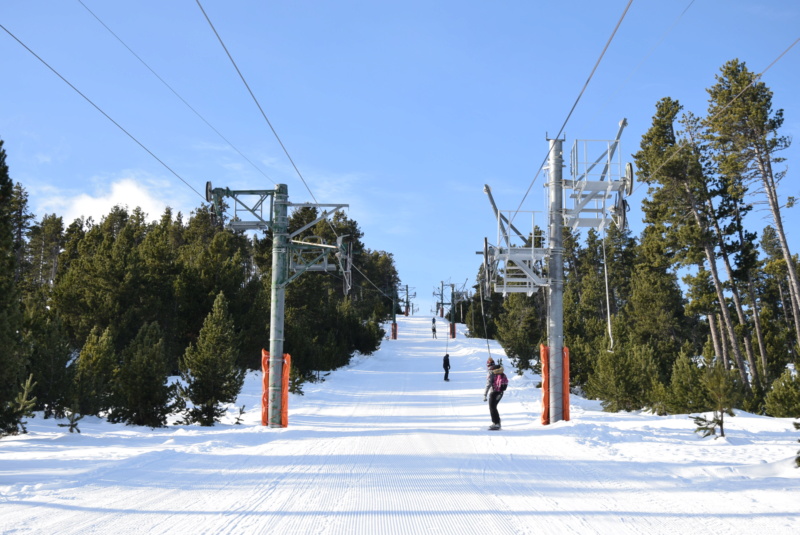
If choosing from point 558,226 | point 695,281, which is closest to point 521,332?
point 695,281

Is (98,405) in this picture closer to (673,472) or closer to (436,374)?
(673,472)

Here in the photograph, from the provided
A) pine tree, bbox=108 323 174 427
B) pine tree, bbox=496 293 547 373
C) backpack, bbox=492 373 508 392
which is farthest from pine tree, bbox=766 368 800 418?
pine tree, bbox=108 323 174 427

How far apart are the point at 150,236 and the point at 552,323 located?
35.4 meters

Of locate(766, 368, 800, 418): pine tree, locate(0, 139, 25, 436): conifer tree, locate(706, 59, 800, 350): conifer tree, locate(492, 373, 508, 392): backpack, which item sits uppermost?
locate(706, 59, 800, 350): conifer tree

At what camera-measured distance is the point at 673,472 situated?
8.24 m

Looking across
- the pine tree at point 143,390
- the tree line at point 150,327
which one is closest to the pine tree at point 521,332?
the tree line at point 150,327

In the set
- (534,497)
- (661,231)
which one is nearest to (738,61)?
(661,231)

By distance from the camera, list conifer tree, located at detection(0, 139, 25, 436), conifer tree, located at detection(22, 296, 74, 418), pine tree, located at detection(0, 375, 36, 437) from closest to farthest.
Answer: conifer tree, located at detection(0, 139, 25, 436)
pine tree, located at detection(0, 375, 36, 437)
conifer tree, located at detection(22, 296, 74, 418)

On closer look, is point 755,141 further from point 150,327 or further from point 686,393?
point 150,327

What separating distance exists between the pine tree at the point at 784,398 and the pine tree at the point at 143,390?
2034 cm

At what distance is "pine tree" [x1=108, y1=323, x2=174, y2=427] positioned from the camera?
50.6ft

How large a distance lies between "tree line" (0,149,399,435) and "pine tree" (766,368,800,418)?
633 inches

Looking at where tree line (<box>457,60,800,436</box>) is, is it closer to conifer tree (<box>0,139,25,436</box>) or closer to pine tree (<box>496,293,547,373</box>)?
pine tree (<box>496,293,547,373</box>)

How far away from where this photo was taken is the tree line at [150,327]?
14.2 m
